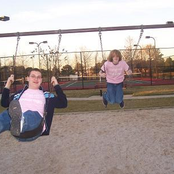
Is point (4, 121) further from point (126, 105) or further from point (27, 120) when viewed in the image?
point (126, 105)

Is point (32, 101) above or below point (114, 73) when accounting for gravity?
below

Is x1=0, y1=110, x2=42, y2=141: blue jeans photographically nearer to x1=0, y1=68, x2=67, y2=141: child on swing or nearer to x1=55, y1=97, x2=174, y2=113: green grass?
x1=0, y1=68, x2=67, y2=141: child on swing

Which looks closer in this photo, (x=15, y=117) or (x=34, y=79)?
(x=15, y=117)

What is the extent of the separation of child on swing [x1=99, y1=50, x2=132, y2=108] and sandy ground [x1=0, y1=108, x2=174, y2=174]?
4706 mm

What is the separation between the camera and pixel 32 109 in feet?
16.1

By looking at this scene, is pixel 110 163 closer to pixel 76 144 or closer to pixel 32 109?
pixel 76 144

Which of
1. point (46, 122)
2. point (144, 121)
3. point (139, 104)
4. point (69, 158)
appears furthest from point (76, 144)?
point (46, 122)

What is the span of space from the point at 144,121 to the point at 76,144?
3353 mm

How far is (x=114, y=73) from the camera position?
654 centimetres

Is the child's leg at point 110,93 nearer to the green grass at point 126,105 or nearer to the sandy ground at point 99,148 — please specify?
the sandy ground at point 99,148

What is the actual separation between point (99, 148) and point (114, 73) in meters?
5.85

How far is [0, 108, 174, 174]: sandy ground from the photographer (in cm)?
1094

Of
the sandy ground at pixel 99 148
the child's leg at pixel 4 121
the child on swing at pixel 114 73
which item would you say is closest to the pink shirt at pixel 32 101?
the child's leg at pixel 4 121

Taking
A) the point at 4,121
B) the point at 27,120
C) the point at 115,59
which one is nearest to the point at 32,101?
the point at 27,120
